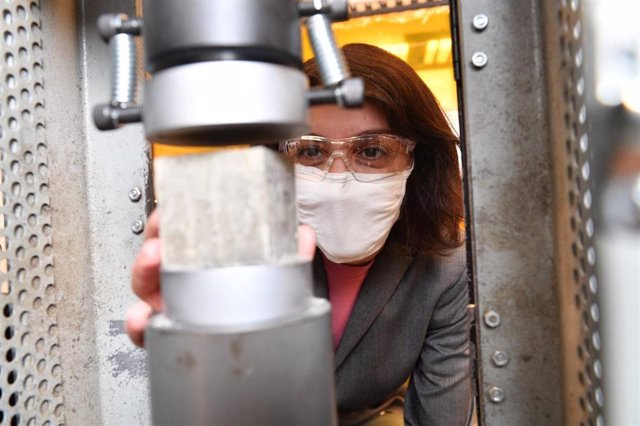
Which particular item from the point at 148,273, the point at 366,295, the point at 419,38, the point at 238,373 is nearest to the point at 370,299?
the point at 366,295

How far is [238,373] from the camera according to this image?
26 cm

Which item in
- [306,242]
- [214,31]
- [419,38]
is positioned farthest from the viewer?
[419,38]

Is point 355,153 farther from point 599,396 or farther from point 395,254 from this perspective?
point 599,396

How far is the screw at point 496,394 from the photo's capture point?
0.44m

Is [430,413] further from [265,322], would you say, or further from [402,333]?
[265,322]

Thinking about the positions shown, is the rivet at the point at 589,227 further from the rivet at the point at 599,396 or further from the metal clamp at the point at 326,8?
the metal clamp at the point at 326,8

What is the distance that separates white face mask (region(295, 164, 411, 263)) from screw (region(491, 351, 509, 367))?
0.39 metres

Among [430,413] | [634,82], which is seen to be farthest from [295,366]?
[430,413]

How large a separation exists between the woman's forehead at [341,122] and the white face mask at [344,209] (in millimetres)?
90

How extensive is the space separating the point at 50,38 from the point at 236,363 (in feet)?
1.41

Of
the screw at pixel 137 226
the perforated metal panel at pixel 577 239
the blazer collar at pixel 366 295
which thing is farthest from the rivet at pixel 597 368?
the blazer collar at pixel 366 295

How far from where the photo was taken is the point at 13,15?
0.45 meters

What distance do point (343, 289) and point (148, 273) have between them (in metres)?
0.67

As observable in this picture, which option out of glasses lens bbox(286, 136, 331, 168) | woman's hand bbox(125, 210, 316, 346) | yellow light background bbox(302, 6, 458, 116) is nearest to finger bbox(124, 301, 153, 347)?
woman's hand bbox(125, 210, 316, 346)
